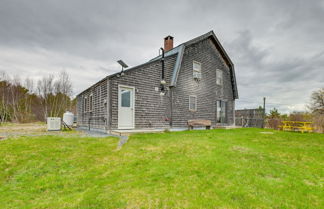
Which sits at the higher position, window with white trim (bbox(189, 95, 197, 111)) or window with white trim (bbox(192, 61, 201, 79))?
window with white trim (bbox(192, 61, 201, 79))

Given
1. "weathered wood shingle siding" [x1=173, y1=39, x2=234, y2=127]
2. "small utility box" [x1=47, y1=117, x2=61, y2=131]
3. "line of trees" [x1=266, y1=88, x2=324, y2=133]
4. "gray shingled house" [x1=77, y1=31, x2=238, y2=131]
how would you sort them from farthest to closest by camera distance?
"line of trees" [x1=266, y1=88, x2=324, y2=133], "weathered wood shingle siding" [x1=173, y1=39, x2=234, y2=127], "small utility box" [x1=47, y1=117, x2=61, y2=131], "gray shingled house" [x1=77, y1=31, x2=238, y2=131]

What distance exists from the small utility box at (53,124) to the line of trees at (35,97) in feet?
45.6

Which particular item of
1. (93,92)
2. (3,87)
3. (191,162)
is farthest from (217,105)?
(3,87)

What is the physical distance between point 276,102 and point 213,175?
2672cm

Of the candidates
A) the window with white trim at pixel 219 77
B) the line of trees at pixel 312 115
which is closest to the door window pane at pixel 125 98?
the window with white trim at pixel 219 77

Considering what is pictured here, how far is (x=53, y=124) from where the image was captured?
374 inches

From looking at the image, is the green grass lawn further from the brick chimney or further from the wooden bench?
the brick chimney

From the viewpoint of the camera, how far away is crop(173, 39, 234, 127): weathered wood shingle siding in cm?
1059

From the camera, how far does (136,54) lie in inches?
677

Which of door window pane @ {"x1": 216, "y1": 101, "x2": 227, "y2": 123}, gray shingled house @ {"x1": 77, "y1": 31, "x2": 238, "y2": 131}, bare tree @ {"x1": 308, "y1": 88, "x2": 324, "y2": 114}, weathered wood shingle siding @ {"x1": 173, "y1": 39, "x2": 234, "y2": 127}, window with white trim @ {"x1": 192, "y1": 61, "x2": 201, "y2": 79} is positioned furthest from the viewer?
bare tree @ {"x1": 308, "y1": 88, "x2": 324, "y2": 114}

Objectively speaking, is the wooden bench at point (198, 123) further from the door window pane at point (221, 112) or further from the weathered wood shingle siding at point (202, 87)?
the door window pane at point (221, 112)

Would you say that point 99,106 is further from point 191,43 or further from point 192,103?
point 191,43

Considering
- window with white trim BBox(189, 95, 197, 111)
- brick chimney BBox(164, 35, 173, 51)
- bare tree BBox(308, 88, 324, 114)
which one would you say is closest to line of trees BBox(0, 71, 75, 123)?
brick chimney BBox(164, 35, 173, 51)

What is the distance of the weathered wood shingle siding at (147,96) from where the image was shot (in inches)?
316
